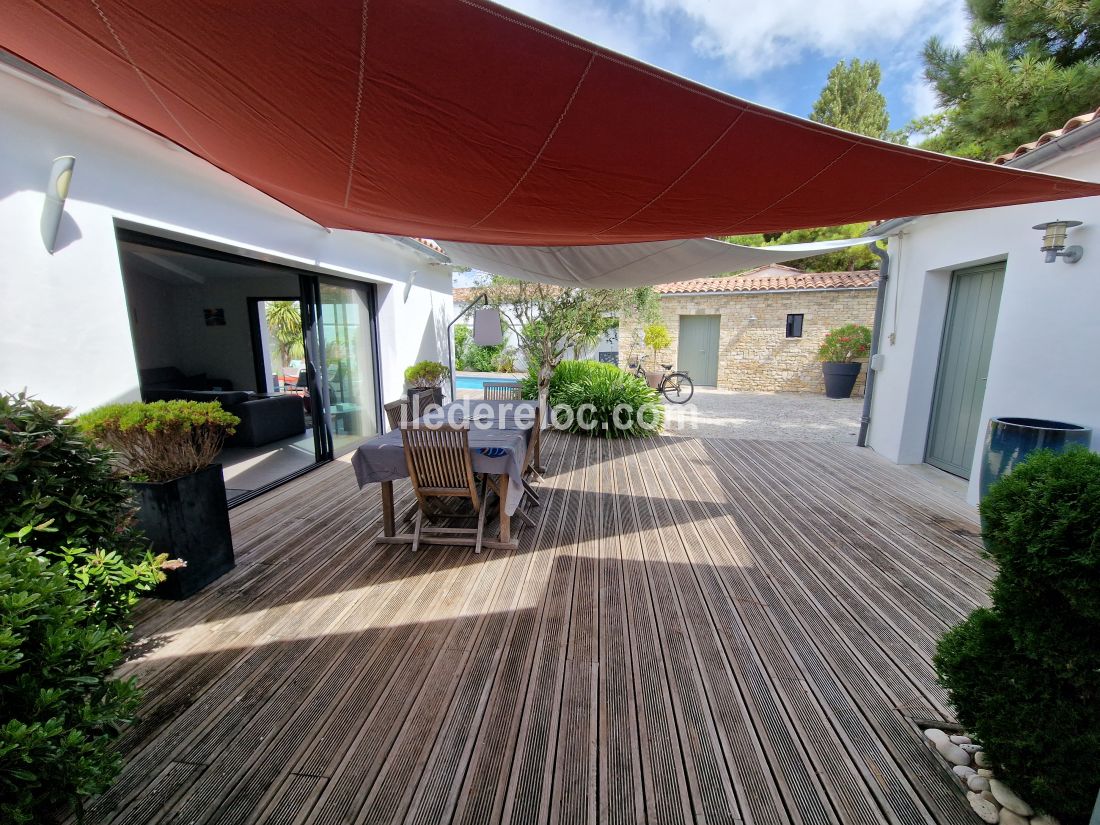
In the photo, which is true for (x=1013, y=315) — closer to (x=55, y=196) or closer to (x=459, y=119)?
(x=459, y=119)

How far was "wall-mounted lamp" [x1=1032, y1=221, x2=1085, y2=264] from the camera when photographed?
3215 mm

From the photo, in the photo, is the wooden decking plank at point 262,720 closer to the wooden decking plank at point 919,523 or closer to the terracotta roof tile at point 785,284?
the wooden decking plank at point 919,523

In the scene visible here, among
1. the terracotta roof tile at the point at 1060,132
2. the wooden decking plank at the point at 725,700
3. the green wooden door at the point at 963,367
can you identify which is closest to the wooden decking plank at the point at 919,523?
the green wooden door at the point at 963,367

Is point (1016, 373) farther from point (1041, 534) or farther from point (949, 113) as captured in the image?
point (949, 113)

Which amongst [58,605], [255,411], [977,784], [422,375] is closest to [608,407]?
[422,375]

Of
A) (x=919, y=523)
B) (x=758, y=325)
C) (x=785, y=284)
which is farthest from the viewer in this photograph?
(x=758, y=325)

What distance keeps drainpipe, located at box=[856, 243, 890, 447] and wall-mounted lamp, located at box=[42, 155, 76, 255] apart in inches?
294

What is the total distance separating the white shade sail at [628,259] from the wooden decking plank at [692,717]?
89.1 inches

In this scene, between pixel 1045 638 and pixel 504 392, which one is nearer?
pixel 1045 638

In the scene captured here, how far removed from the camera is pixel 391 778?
60.4 inches

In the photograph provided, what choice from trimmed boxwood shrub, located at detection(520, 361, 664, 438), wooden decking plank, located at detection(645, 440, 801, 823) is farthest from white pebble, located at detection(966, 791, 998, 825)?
trimmed boxwood shrub, located at detection(520, 361, 664, 438)

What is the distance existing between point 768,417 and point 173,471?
8684 millimetres

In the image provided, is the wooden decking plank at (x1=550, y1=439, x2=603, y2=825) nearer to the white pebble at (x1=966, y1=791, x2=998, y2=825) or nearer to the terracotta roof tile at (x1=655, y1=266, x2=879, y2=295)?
the white pebble at (x1=966, y1=791, x2=998, y2=825)

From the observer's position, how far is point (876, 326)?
20.1ft
